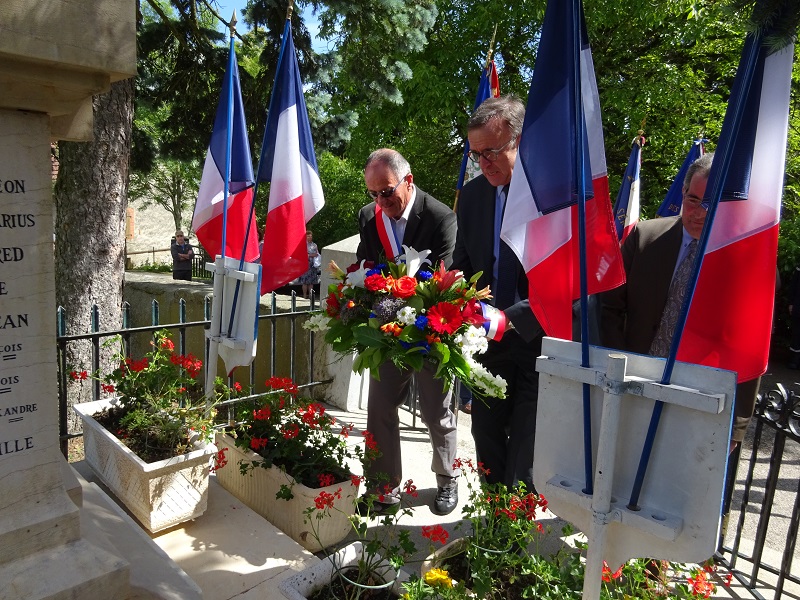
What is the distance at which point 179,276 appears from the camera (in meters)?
14.6

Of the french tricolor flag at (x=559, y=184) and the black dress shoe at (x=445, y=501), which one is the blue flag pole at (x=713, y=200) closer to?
the french tricolor flag at (x=559, y=184)

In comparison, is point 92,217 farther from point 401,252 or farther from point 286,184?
point 401,252

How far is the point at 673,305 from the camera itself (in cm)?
253

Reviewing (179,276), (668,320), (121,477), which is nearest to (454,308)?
(668,320)

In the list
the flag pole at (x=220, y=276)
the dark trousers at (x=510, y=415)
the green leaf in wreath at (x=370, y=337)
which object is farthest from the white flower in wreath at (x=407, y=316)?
the flag pole at (x=220, y=276)

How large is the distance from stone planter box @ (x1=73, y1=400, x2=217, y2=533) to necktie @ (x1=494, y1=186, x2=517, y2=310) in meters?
1.61

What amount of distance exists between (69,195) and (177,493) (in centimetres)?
325

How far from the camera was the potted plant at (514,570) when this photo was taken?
1.92m

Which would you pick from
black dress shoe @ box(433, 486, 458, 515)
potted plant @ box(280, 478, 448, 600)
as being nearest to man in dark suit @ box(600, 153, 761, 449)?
potted plant @ box(280, 478, 448, 600)

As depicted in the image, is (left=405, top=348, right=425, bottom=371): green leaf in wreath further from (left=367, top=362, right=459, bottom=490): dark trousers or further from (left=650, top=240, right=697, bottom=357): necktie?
(left=650, top=240, right=697, bottom=357): necktie

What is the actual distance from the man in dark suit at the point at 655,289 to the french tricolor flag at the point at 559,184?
0.84 metres

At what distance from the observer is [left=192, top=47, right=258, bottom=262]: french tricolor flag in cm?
394

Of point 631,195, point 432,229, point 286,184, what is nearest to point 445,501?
point 432,229

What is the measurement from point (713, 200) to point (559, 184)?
0.40m
